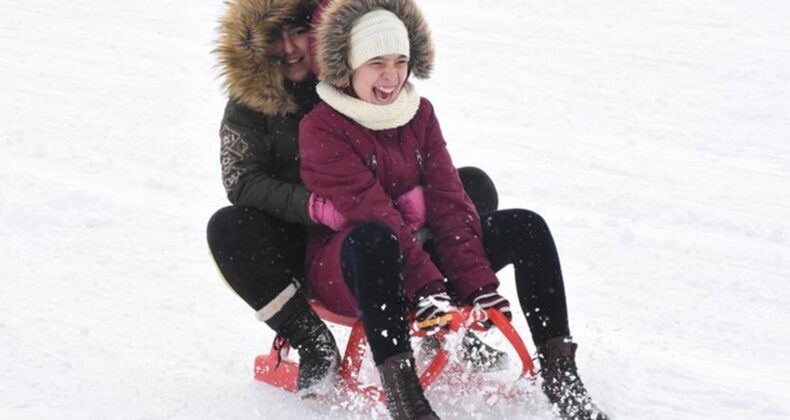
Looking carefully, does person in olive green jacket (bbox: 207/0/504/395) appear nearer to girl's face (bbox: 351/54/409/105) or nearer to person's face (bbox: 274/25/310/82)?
person's face (bbox: 274/25/310/82)

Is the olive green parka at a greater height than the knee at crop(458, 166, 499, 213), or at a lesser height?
greater

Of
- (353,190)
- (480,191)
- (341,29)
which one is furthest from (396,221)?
(480,191)

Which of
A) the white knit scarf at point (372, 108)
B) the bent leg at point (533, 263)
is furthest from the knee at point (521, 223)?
the white knit scarf at point (372, 108)

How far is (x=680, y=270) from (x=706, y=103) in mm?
3033

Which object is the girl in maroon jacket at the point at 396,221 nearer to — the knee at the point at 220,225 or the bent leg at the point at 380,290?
the bent leg at the point at 380,290

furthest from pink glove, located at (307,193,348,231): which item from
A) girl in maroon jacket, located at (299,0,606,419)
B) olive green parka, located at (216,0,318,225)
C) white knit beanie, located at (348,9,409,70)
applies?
white knit beanie, located at (348,9,409,70)

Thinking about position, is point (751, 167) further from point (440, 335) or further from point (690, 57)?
point (440, 335)

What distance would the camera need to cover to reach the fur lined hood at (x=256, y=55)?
3080 millimetres

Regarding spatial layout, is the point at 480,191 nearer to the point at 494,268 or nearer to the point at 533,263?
the point at 494,268

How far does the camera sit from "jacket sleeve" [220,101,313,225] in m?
3.00

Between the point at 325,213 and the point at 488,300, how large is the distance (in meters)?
0.53

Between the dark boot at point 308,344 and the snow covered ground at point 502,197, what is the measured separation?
97mm

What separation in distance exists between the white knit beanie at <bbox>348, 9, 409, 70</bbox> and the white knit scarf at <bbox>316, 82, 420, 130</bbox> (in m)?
0.11

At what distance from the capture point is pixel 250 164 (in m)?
3.10
